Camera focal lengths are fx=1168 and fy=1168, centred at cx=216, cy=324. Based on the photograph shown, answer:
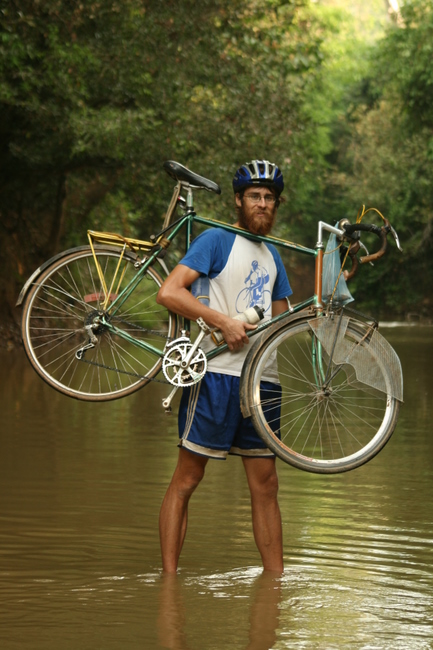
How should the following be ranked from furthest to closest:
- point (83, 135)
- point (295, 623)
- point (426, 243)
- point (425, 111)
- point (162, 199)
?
point (426, 243), point (425, 111), point (162, 199), point (83, 135), point (295, 623)

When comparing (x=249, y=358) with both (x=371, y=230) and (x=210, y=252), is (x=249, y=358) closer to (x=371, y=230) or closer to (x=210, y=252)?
(x=210, y=252)

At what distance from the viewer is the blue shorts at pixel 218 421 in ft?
17.3

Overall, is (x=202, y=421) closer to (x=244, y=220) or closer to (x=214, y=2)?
(x=244, y=220)

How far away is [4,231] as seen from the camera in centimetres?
2288

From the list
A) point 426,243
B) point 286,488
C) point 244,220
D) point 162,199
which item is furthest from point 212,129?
point 426,243

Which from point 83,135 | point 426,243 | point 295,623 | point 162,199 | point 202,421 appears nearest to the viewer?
point 295,623

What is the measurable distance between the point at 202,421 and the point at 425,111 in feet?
88.9

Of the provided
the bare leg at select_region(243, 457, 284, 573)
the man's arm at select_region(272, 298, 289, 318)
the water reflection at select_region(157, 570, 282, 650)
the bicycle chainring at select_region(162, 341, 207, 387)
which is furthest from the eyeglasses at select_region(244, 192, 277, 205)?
the water reflection at select_region(157, 570, 282, 650)

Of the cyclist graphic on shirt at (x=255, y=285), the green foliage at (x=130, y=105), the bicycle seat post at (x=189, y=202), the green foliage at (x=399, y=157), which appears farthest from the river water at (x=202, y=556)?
the green foliage at (x=399, y=157)

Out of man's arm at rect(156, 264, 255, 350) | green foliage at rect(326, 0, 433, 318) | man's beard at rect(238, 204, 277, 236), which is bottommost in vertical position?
man's arm at rect(156, 264, 255, 350)

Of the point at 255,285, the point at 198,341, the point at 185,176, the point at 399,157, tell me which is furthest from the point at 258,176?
the point at 399,157

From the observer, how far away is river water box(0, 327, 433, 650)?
14.8ft

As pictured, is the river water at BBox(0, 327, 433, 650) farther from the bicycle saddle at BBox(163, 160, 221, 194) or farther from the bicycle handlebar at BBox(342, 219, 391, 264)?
the bicycle saddle at BBox(163, 160, 221, 194)

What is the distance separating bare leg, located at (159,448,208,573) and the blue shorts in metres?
0.12
